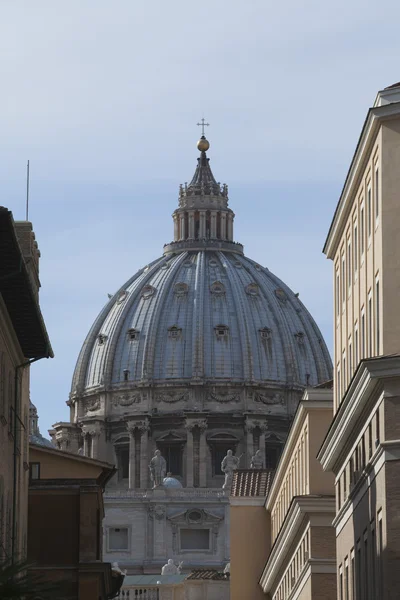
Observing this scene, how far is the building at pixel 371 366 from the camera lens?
102ft

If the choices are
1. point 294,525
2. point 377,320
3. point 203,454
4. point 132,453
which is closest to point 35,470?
point 294,525

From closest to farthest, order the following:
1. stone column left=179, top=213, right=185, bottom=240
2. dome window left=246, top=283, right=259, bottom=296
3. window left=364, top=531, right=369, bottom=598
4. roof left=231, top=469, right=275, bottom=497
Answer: window left=364, top=531, right=369, bottom=598 → roof left=231, top=469, right=275, bottom=497 → dome window left=246, top=283, right=259, bottom=296 → stone column left=179, top=213, right=185, bottom=240

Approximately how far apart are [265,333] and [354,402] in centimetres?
13165

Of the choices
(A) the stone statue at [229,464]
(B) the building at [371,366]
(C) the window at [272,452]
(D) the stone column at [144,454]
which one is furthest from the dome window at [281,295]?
(B) the building at [371,366]

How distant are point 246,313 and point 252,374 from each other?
196 inches

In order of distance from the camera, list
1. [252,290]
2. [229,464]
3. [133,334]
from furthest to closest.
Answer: [252,290] → [133,334] → [229,464]

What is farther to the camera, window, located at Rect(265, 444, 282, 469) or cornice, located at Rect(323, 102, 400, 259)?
window, located at Rect(265, 444, 282, 469)

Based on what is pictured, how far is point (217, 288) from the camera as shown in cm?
16775

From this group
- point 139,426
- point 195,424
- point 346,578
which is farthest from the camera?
point 139,426

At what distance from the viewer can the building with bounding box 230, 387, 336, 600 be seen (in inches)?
1852

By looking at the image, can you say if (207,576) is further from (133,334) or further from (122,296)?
(122,296)

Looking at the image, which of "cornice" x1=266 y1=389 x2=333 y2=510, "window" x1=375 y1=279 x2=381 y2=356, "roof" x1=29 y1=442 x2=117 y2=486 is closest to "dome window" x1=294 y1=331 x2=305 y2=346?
"cornice" x1=266 y1=389 x2=333 y2=510

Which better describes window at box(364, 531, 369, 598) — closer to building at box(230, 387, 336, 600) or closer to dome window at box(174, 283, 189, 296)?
building at box(230, 387, 336, 600)

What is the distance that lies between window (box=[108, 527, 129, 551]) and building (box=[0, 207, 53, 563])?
10725cm
